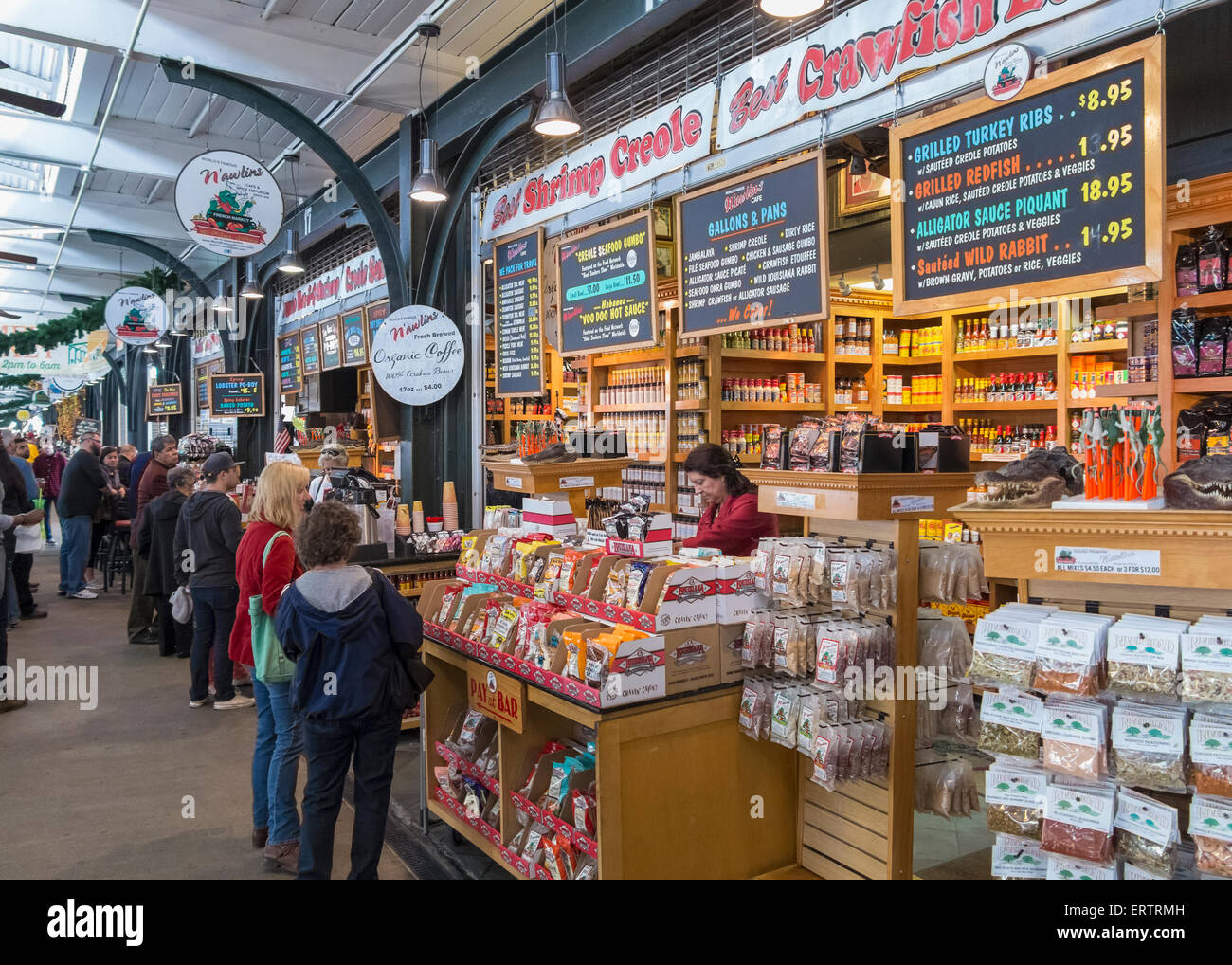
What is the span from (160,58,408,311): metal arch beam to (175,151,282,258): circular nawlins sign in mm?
500

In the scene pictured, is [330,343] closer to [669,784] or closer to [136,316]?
[136,316]

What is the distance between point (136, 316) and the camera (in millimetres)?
12508

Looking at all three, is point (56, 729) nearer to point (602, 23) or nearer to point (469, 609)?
point (469, 609)

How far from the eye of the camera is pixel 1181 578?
2.04 meters

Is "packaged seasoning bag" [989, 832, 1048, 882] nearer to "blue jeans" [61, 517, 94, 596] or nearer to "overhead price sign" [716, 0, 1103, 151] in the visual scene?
"overhead price sign" [716, 0, 1103, 151]

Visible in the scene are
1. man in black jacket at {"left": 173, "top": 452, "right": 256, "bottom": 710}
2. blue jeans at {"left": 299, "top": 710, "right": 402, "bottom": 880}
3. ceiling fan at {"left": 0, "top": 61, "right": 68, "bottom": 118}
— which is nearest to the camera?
blue jeans at {"left": 299, "top": 710, "right": 402, "bottom": 880}

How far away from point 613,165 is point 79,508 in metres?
7.60

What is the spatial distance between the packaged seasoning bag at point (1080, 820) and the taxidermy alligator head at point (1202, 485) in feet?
2.35

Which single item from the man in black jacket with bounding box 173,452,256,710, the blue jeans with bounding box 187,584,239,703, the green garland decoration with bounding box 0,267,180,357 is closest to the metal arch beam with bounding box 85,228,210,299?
the green garland decoration with bounding box 0,267,180,357

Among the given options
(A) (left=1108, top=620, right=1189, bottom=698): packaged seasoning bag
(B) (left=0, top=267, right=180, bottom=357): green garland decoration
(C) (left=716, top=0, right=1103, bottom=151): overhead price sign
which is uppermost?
(B) (left=0, top=267, right=180, bottom=357): green garland decoration

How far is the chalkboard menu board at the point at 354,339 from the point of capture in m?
10.5

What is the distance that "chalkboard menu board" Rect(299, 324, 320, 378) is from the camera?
11.9 meters

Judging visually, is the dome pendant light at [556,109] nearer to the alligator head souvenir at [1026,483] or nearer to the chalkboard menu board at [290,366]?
the alligator head souvenir at [1026,483]

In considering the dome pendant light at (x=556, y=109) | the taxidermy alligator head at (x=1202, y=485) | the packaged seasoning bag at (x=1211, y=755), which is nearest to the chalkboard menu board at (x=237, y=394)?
the dome pendant light at (x=556, y=109)
